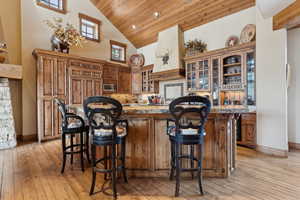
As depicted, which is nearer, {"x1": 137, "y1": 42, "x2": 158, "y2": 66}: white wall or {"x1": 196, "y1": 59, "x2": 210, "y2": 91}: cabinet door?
{"x1": 196, "y1": 59, "x2": 210, "y2": 91}: cabinet door

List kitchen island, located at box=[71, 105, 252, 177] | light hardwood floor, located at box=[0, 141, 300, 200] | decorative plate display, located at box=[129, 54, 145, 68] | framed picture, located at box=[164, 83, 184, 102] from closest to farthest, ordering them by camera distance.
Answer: light hardwood floor, located at box=[0, 141, 300, 200], kitchen island, located at box=[71, 105, 252, 177], framed picture, located at box=[164, 83, 184, 102], decorative plate display, located at box=[129, 54, 145, 68]

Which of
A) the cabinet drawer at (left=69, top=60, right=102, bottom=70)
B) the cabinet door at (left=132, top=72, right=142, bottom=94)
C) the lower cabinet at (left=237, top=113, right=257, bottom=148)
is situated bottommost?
the lower cabinet at (left=237, top=113, right=257, bottom=148)

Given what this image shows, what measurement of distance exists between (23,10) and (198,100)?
5661 mm

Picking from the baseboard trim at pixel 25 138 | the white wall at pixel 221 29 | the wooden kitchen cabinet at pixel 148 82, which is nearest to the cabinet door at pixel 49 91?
the baseboard trim at pixel 25 138

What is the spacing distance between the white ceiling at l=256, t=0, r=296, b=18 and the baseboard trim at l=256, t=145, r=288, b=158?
275 cm

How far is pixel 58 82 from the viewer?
459 cm

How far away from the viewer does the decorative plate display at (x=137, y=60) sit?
702 cm

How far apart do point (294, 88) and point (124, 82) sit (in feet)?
17.7

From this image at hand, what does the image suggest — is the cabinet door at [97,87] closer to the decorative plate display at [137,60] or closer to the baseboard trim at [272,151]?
the decorative plate display at [137,60]

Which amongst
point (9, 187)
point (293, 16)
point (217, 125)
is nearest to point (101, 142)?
point (9, 187)

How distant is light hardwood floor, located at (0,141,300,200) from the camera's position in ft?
6.05

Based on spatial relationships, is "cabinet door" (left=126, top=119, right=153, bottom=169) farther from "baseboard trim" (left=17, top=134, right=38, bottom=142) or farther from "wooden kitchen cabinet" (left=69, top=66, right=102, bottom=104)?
"baseboard trim" (left=17, top=134, right=38, bottom=142)

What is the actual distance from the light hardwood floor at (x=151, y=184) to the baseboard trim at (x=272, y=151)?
5.2 inches

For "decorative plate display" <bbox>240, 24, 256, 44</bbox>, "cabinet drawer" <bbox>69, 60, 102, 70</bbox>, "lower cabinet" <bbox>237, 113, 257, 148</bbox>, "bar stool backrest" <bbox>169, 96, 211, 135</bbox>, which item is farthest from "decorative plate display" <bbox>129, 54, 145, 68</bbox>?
"bar stool backrest" <bbox>169, 96, 211, 135</bbox>
